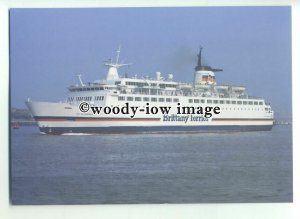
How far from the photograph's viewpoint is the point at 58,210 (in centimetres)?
388

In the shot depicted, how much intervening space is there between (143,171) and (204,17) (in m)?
1.14

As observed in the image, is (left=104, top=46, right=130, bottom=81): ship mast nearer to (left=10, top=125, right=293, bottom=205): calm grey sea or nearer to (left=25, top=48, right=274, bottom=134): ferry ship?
(left=25, top=48, right=274, bottom=134): ferry ship

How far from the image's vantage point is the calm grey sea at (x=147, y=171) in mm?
3889

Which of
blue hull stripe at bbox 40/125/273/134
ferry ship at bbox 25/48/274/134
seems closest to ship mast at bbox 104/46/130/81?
ferry ship at bbox 25/48/274/134

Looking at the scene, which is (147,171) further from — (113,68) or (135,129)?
(113,68)

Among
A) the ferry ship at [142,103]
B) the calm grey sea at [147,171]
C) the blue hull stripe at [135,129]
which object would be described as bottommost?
the calm grey sea at [147,171]

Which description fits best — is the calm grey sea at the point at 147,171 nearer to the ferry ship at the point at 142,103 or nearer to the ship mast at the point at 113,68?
the ferry ship at the point at 142,103

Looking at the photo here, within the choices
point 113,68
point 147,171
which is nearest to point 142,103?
point 113,68

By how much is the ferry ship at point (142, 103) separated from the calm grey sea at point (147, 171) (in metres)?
0.10

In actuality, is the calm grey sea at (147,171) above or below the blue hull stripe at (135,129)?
below

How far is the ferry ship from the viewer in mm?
3932

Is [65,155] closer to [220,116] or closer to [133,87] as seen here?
[133,87]

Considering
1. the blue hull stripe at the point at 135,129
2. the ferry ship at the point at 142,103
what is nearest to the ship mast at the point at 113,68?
the ferry ship at the point at 142,103

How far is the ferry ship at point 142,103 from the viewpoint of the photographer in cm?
393
